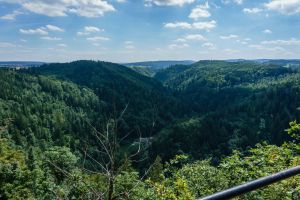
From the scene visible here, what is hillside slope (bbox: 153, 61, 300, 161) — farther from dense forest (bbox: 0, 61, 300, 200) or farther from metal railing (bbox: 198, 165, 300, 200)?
metal railing (bbox: 198, 165, 300, 200)

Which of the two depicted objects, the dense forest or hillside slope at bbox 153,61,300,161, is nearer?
the dense forest

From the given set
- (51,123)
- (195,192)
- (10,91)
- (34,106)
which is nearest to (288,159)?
(195,192)

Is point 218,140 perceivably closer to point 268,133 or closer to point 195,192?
point 268,133

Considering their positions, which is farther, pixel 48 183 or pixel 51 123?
pixel 51 123

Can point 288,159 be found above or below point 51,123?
above

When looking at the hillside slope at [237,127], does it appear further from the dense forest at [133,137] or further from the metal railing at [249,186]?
the metal railing at [249,186]

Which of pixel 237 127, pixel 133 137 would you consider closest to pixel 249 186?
pixel 237 127

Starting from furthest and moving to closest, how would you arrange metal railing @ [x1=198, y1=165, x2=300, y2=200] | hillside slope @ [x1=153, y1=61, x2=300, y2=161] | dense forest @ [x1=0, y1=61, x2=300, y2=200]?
hillside slope @ [x1=153, y1=61, x2=300, y2=161], dense forest @ [x1=0, y1=61, x2=300, y2=200], metal railing @ [x1=198, y1=165, x2=300, y2=200]

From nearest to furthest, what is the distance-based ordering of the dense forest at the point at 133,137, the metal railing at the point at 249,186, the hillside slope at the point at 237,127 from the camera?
the metal railing at the point at 249,186, the dense forest at the point at 133,137, the hillside slope at the point at 237,127

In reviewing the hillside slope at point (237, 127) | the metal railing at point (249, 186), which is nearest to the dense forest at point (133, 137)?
the hillside slope at point (237, 127)

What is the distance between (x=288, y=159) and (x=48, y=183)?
41.4 m

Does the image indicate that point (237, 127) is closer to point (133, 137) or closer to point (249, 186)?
point (133, 137)

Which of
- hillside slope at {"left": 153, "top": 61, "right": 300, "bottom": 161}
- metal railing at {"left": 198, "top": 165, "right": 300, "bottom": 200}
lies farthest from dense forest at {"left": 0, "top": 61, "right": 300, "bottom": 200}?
metal railing at {"left": 198, "top": 165, "right": 300, "bottom": 200}

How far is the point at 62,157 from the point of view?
65.2 meters
